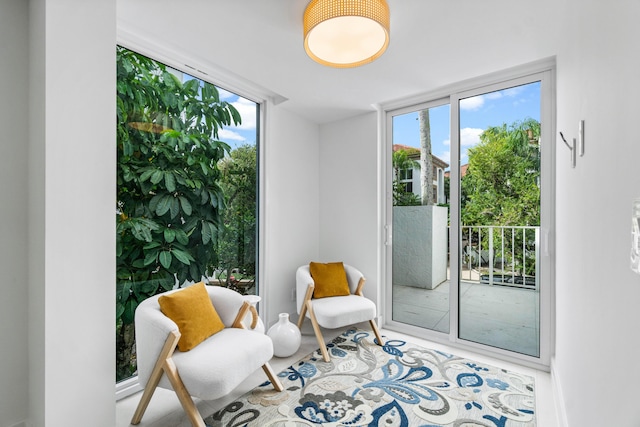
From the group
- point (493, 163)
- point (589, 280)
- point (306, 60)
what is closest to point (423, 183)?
point (493, 163)

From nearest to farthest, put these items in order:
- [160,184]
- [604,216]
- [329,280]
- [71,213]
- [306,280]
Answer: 1. [604,216]
2. [71,213]
3. [160,184]
4. [306,280]
5. [329,280]

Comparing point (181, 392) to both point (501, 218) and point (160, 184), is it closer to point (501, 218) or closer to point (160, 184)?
point (160, 184)

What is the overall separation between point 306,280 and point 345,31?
209cm

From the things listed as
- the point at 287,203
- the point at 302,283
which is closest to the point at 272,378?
the point at 302,283

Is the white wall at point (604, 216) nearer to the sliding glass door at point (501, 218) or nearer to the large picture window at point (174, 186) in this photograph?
the sliding glass door at point (501, 218)

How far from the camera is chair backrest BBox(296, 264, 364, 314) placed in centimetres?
302

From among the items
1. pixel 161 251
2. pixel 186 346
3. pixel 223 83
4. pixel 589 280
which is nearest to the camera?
pixel 589 280

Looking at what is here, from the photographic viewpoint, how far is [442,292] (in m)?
3.10

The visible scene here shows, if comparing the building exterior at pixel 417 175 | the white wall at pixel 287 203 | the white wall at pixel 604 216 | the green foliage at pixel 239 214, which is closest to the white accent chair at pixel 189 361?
the green foliage at pixel 239 214
